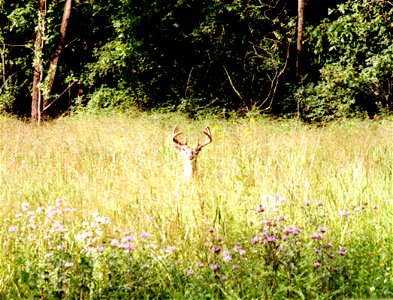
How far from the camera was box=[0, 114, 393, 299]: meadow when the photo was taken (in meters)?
3.22

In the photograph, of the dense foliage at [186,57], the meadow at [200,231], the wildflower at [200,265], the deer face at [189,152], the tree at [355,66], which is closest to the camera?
the meadow at [200,231]

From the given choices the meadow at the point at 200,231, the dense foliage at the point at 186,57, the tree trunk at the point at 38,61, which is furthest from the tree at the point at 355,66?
the meadow at the point at 200,231

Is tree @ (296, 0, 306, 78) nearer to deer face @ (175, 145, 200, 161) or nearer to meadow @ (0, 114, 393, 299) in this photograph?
meadow @ (0, 114, 393, 299)

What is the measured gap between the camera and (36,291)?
309 cm

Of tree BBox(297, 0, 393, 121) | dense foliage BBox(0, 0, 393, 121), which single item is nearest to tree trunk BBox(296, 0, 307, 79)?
dense foliage BBox(0, 0, 393, 121)

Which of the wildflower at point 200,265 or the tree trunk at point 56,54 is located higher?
the tree trunk at point 56,54

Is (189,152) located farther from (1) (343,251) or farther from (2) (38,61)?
(2) (38,61)

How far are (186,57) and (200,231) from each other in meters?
14.4

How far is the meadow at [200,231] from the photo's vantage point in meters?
3.22

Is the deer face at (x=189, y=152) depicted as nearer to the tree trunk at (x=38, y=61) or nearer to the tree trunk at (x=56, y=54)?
the tree trunk at (x=38, y=61)

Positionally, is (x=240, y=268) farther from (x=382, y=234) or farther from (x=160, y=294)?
(x=382, y=234)

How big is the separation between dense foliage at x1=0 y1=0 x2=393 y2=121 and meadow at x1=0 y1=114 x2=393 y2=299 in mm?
9952

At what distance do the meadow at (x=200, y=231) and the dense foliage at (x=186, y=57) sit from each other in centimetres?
995

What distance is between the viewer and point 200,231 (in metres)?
4.10
